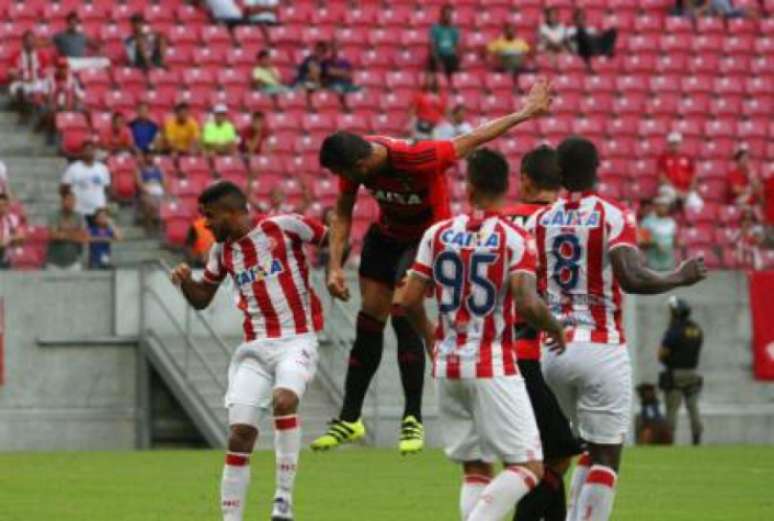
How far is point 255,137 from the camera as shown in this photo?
30.0m

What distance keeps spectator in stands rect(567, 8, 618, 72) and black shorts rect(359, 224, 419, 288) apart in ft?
66.6

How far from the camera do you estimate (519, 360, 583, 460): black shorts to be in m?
12.9

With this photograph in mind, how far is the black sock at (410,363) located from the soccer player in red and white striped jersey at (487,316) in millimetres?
2729

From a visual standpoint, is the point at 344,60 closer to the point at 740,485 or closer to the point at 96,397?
the point at 96,397

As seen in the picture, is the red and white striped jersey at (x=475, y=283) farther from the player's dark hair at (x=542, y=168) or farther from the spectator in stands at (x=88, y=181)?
the spectator in stands at (x=88, y=181)

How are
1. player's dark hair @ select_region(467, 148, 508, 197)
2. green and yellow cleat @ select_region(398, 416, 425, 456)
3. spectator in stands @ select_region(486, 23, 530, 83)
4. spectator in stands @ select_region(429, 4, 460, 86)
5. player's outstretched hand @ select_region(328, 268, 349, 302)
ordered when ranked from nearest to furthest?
player's dark hair @ select_region(467, 148, 508, 197), player's outstretched hand @ select_region(328, 268, 349, 302), green and yellow cleat @ select_region(398, 416, 425, 456), spectator in stands @ select_region(429, 4, 460, 86), spectator in stands @ select_region(486, 23, 530, 83)

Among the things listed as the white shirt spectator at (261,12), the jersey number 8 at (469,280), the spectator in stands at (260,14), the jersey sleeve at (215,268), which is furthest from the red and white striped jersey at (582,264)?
the white shirt spectator at (261,12)

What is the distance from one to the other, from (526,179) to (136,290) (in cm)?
1439

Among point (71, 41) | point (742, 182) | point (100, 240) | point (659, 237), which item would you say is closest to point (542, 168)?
point (100, 240)

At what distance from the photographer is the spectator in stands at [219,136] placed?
29531 mm

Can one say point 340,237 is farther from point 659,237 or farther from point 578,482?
point 659,237

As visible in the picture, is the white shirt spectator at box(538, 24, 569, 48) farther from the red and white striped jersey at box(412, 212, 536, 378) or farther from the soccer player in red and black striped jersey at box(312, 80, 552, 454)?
→ the red and white striped jersey at box(412, 212, 536, 378)

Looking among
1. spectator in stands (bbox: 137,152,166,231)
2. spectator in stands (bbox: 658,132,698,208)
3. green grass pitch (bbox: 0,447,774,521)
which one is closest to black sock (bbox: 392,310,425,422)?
green grass pitch (bbox: 0,447,774,521)

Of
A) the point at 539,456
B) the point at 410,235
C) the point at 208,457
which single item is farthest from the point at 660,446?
the point at 539,456
